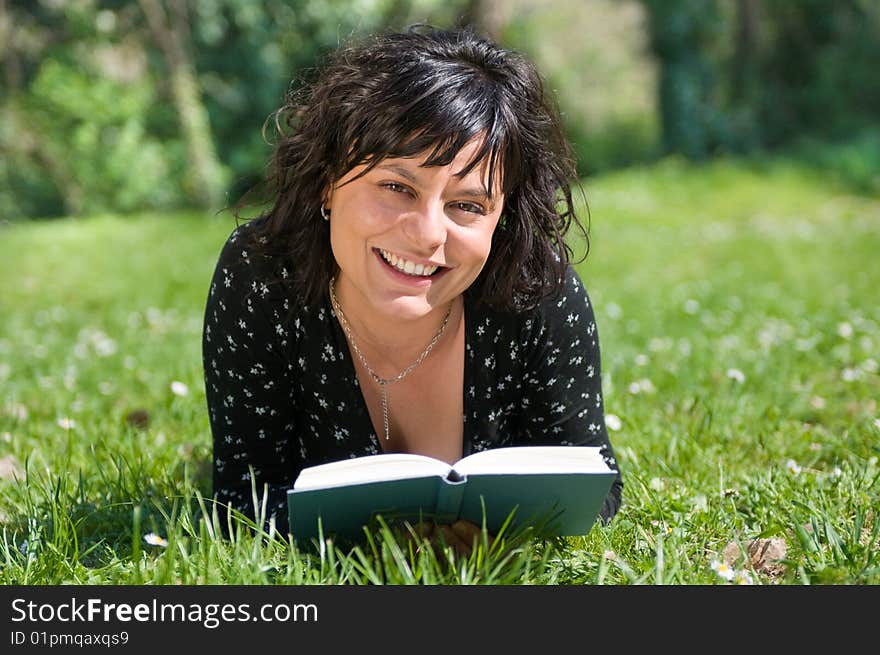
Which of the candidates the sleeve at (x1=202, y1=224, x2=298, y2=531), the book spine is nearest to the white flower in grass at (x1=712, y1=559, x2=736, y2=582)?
the book spine

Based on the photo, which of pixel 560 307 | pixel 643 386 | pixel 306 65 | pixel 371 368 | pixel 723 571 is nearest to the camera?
pixel 723 571

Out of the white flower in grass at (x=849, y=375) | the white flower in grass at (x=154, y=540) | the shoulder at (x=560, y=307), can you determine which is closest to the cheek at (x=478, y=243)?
the shoulder at (x=560, y=307)

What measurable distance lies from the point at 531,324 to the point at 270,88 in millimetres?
11391

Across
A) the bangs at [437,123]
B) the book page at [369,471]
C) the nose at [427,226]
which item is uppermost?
the bangs at [437,123]

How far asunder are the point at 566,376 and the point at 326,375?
0.58m

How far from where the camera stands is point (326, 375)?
230 cm

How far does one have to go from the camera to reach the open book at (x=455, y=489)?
1.73m

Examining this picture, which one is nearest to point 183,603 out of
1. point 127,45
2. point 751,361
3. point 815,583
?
point 815,583

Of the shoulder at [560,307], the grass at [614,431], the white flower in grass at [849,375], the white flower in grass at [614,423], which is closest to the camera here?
the grass at [614,431]

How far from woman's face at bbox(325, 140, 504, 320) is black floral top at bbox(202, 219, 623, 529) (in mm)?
286

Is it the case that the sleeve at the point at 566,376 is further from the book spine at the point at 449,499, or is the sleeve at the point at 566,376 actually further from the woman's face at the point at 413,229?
the book spine at the point at 449,499

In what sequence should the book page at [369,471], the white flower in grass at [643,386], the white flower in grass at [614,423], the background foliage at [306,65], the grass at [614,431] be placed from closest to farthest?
the book page at [369,471]
the grass at [614,431]
the white flower in grass at [614,423]
the white flower in grass at [643,386]
the background foliage at [306,65]

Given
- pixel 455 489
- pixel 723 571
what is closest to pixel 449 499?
pixel 455 489

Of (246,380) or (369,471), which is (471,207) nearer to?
(369,471)
